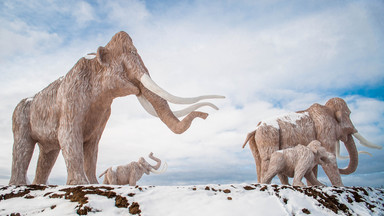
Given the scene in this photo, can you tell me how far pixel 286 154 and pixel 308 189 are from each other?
2087 millimetres

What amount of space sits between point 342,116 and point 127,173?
529 cm

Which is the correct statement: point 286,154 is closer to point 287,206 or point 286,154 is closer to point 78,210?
point 287,206

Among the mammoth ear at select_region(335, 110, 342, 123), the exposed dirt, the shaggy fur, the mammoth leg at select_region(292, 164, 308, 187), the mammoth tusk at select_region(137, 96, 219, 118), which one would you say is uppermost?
the mammoth ear at select_region(335, 110, 342, 123)

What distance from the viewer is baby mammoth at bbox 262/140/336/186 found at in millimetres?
4340

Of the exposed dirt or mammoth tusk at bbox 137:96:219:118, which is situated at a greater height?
mammoth tusk at bbox 137:96:219:118

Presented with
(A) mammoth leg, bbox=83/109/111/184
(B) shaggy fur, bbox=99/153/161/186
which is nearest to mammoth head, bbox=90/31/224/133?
(A) mammoth leg, bbox=83/109/111/184

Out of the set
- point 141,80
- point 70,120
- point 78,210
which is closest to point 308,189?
point 78,210

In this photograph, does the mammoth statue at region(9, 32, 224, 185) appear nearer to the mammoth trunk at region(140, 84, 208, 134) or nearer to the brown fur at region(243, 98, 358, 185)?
the mammoth trunk at region(140, 84, 208, 134)

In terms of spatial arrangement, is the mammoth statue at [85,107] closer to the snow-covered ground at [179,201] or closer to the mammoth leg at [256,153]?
the snow-covered ground at [179,201]

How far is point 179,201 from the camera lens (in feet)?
7.11

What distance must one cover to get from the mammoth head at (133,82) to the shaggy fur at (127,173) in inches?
145

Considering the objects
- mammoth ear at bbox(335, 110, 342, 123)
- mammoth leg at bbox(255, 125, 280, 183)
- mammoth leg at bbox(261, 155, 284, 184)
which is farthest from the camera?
mammoth ear at bbox(335, 110, 342, 123)

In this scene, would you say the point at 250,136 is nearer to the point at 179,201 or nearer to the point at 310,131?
the point at 310,131

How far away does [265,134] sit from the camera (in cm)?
552
